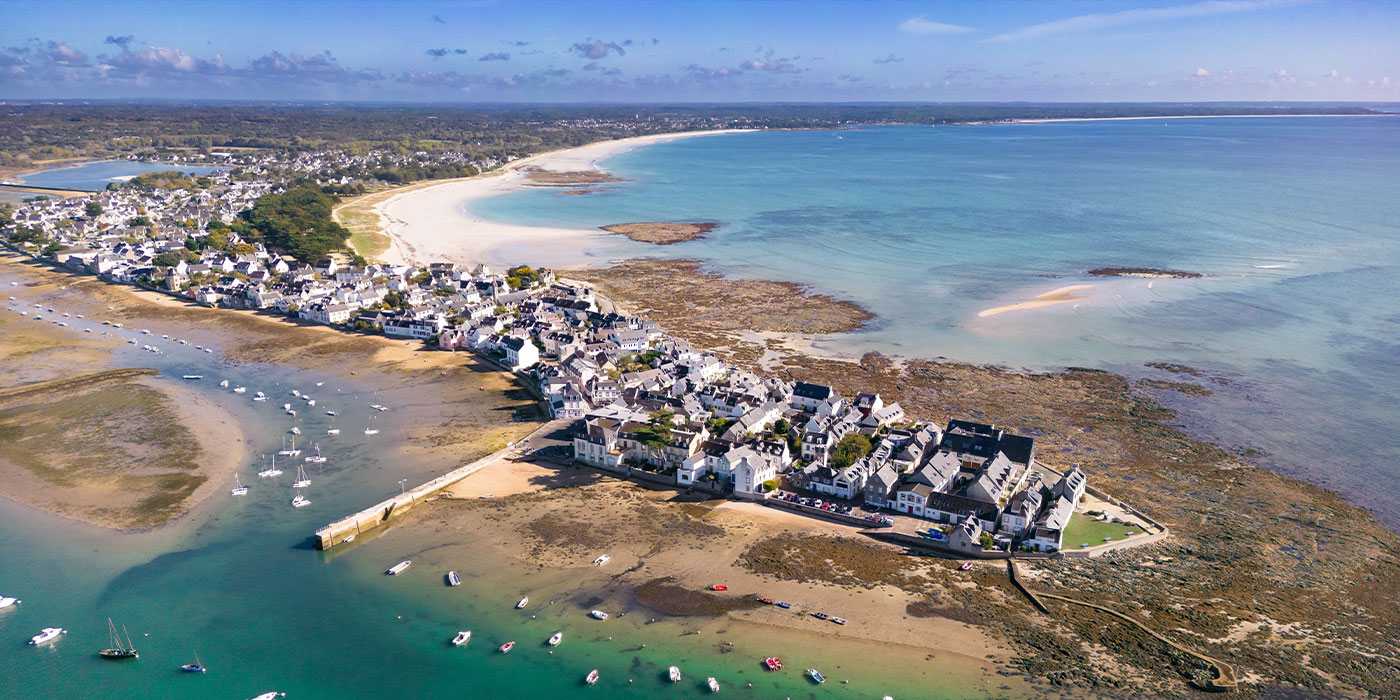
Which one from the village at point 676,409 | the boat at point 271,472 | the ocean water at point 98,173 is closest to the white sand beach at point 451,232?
the village at point 676,409

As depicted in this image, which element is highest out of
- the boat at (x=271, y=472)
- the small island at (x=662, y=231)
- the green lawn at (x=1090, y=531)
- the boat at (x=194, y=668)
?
the small island at (x=662, y=231)

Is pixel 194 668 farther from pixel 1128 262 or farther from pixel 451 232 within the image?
pixel 1128 262

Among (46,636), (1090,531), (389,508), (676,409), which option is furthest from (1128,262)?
(46,636)

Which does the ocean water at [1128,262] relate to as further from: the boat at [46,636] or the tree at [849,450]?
the boat at [46,636]

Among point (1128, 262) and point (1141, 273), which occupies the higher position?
point (1128, 262)

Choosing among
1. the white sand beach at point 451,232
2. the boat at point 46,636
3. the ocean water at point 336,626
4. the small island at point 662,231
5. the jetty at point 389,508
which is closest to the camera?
the ocean water at point 336,626

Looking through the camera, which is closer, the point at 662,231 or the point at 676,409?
the point at 676,409

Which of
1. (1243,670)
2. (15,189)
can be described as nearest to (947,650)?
(1243,670)
